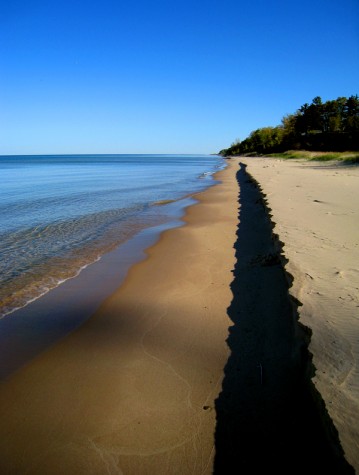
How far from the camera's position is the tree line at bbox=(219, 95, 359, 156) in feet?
165

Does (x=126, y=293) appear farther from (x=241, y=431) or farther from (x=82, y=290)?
(x=241, y=431)

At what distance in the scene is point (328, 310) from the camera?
262 cm

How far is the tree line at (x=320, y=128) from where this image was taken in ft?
165

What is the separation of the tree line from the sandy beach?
52063mm

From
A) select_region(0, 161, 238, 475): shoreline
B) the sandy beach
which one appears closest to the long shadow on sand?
the sandy beach

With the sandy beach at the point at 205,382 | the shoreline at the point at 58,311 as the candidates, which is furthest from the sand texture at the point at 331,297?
the shoreline at the point at 58,311

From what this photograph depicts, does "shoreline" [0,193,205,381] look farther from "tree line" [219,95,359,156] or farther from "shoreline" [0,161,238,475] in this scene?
"tree line" [219,95,359,156]

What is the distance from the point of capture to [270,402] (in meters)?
2.12

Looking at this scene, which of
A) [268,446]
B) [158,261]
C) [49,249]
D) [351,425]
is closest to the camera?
[351,425]

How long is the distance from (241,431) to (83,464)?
0.99m

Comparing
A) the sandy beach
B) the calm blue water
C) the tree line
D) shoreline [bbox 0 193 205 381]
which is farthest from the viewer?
the tree line

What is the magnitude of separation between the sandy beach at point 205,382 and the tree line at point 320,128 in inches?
2050

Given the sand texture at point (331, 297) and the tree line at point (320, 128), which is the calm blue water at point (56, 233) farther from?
the tree line at point (320, 128)

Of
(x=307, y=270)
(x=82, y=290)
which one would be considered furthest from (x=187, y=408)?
(x=82, y=290)
